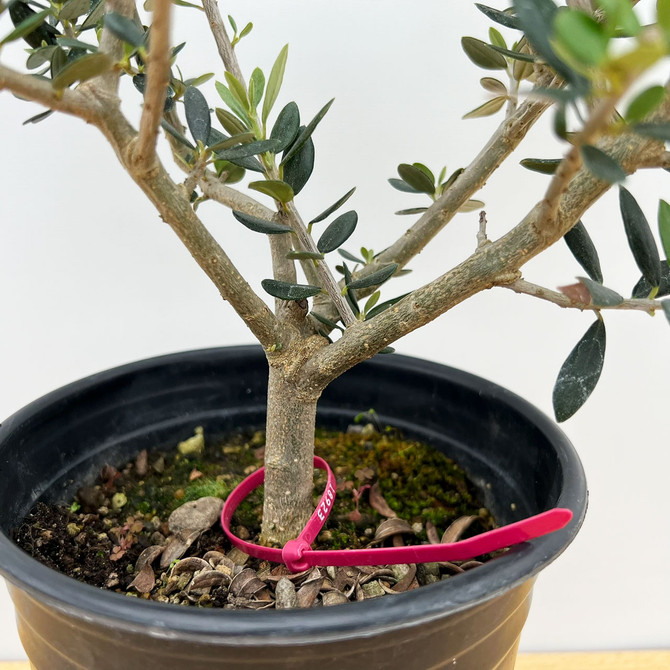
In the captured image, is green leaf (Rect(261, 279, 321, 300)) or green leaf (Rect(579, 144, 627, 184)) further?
green leaf (Rect(261, 279, 321, 300))

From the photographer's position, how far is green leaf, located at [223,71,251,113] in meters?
0.67

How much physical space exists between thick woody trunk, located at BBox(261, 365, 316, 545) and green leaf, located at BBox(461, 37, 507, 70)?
44 cm

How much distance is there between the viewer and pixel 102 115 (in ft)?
1.71

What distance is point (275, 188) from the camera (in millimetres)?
645

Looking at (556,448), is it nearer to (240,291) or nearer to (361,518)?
(361,518)

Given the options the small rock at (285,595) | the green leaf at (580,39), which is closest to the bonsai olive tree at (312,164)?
the green leaf at (580,39)

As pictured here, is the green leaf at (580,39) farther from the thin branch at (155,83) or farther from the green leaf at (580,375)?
the green leaf at (580,375)

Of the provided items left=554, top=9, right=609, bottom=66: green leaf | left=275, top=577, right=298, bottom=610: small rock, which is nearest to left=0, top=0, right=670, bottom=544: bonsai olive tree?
left=554, top=9, right=609, bottom=66: green leaf

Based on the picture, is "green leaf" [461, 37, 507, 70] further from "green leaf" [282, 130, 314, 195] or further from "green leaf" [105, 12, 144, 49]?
"green leaf" [105, 12, 144, 49]

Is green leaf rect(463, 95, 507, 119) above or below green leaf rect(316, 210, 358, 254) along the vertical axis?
above

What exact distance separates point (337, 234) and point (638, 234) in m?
0.31

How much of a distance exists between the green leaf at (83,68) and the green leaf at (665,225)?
41cm

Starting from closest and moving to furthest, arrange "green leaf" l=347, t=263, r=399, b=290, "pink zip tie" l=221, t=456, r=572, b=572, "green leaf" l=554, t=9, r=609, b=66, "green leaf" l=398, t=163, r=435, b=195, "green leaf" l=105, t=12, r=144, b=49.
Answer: "green leaf" l=554, t=9, r=609, b=66, "green leaf" l=105, t=12, r=144, b=49, "pink zip tie" l=221, t=456, r=572, b=572, "green leaf" l=347, t=263, r=399, b=290, "green leaf" l=398, t=163, r=435, b=195

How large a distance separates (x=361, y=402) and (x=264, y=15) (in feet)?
2.27
